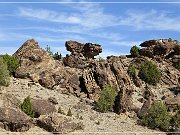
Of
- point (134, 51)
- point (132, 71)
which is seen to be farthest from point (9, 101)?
point (134, 51)

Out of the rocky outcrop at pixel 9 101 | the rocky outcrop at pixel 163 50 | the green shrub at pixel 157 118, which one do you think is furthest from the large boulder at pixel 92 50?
the rocky outcrop at pixel 9 101

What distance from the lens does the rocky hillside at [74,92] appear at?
37.4m

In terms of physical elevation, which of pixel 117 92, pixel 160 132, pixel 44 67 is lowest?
pixel 160 132

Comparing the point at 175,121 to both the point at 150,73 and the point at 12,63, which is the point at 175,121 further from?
the point at 12,63

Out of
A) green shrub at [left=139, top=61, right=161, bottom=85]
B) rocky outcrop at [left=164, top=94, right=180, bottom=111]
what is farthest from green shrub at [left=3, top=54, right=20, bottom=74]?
green shrub at [left=139, top=61, right=161, bottom=85]

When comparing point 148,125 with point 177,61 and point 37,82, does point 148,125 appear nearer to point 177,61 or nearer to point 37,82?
point 37,82

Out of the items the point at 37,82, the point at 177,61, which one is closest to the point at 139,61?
the point at 177,61

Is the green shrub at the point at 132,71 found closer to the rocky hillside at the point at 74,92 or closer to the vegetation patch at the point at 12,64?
the rocky hillside at the point at 74,92

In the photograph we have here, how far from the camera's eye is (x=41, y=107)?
4012cm

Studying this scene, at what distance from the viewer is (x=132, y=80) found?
61062 millimetres

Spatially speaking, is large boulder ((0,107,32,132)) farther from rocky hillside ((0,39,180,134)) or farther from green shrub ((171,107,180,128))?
green shrub ((171,107,180,128))

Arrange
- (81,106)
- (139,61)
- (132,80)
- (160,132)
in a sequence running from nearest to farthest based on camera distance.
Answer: (160,132)
(81,106)
(132,80)
(139,61)

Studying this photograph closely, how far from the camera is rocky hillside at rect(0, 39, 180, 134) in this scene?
3738 centimetres

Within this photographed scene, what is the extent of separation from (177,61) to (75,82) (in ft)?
87.9
